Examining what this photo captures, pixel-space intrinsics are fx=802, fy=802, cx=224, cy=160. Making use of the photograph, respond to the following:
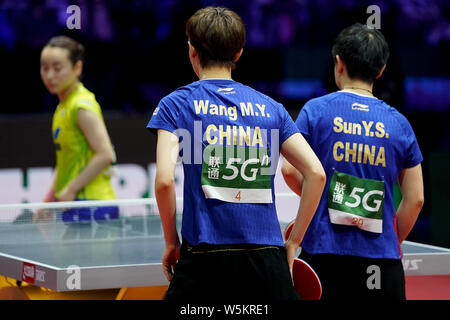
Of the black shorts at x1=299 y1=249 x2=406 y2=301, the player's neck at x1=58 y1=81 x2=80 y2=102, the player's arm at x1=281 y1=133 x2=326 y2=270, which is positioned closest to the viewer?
the player's arm at x1=281 y1=133 x2=326 y2=270

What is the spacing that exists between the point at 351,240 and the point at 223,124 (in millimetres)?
735

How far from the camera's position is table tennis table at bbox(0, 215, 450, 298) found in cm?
289

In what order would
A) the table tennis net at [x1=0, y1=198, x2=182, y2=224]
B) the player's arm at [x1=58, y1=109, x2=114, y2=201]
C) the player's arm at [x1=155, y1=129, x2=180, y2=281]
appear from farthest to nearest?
the player's arm at [x1=58, y1=109, x2=114, y2=201] < the table tennis net at [x1=0, y1=198, x2=182, y2=224] < the player's arm at [x1=155, y1=129, x2=180, y2=281]

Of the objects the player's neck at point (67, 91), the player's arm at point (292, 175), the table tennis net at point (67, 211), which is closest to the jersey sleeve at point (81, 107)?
the player's neck at point (67, 91)

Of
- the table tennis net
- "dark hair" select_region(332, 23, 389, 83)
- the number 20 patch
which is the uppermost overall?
"dark hair" select_region(332, 23, 389, 83)

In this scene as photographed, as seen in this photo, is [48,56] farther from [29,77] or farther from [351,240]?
[29,77]

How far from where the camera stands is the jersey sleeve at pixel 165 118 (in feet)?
7.40

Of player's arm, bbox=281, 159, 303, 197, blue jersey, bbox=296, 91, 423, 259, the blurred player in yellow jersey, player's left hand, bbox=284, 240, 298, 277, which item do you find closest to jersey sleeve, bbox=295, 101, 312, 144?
blue jersey, bbox=296, 91, 423, 259

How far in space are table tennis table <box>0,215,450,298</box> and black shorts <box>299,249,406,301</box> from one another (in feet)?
1.83

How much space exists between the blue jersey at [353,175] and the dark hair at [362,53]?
13 cm

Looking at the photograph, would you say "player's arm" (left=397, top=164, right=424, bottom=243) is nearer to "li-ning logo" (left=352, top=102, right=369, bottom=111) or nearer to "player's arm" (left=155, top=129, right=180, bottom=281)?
"li-ning logo" (left=352, top=102, right=369, bottom=111)

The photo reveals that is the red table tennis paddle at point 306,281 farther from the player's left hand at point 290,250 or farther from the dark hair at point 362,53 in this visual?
the dark hair at point 362,53
